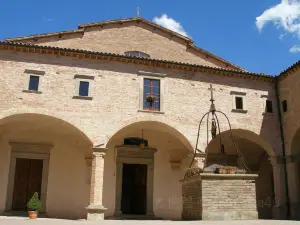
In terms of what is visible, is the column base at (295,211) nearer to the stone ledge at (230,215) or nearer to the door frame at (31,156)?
the stone ledge at (230,215)

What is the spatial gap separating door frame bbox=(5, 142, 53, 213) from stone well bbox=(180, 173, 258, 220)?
8.08m

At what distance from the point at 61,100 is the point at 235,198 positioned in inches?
293

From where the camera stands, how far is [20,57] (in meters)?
13.2

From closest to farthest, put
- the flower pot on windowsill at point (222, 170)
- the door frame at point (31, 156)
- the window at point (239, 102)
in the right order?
the flower pot on windowsill at point (222, 170) → the door frame at point (31, 156) → the window at point (239, 102)

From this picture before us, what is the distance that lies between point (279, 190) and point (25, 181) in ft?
34.6

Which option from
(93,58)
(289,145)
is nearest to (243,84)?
(289,145)

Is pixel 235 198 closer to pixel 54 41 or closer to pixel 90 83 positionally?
pixel 90 83

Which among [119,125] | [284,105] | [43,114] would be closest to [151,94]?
[119,125]

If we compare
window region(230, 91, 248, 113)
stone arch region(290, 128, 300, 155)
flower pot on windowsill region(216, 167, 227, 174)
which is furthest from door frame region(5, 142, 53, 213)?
stone arch region(290, 128, 300, 155)

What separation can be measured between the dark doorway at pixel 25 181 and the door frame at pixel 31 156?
21 cm

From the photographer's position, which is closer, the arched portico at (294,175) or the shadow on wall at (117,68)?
the shadow on wall at (117,68)

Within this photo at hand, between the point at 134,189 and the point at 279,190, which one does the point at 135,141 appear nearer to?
the point at 134,189

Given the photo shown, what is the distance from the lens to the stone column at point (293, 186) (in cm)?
1399

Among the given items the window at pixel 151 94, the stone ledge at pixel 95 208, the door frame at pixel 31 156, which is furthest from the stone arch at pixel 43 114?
the window at pixel 151 94
